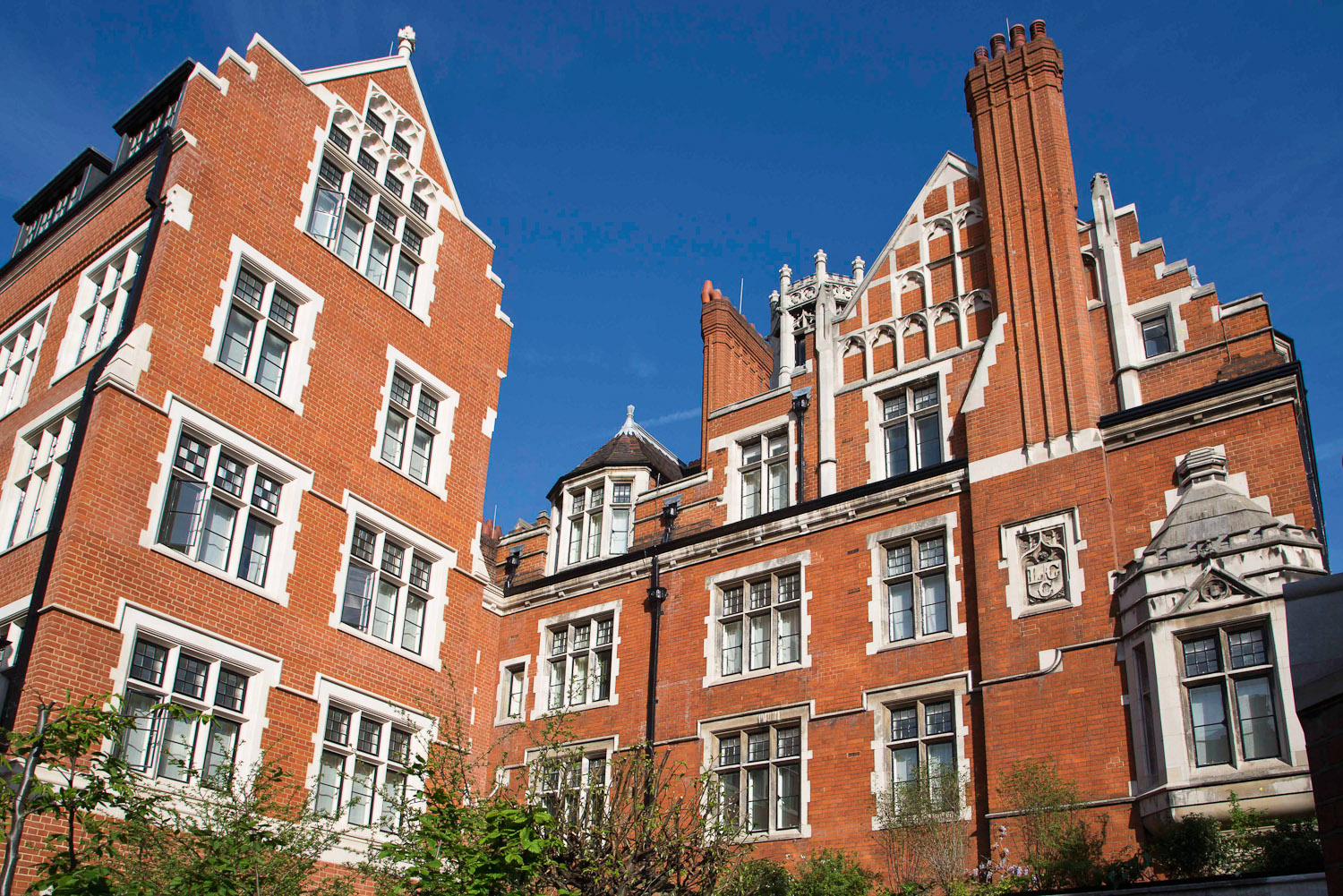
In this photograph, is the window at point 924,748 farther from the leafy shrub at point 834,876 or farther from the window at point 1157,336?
the window at point 1157,336

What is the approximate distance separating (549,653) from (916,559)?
871 centimetres

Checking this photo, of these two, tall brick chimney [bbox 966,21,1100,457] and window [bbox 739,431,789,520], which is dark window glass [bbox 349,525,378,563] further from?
tall brick chimney [bbox 966,21,1100,457]

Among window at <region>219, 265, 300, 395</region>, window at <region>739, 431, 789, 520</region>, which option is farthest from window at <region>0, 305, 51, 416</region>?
window at <region>739, 431, 789, 520</region>

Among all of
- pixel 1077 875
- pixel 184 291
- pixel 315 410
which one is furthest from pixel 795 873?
pixel 184 291

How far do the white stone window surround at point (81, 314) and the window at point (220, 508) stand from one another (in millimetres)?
2522

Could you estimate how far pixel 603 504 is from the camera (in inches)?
1033

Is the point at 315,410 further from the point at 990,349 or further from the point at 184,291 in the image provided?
the point at 990,349

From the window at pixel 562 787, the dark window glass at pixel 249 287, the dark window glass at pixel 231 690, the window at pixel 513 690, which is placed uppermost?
the dark window glass at pixel 249 287

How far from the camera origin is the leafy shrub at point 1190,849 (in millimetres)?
13891

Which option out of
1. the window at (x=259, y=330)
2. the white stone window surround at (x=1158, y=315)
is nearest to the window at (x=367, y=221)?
the window at (x=259, y=330)

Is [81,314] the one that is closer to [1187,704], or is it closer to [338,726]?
[338,726]

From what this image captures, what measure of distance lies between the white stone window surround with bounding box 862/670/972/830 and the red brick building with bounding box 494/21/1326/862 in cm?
5

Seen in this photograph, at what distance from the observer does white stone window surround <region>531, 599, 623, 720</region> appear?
909 inches

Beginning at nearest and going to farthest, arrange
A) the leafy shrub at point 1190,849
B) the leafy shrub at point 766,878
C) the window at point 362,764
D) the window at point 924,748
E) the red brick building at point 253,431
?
the leafy shrub at point 1190,849 < the leafy shrub at point 766,878 < the red brick building at point 253,431 < the window at point 924,748 < the window at point 362,764
